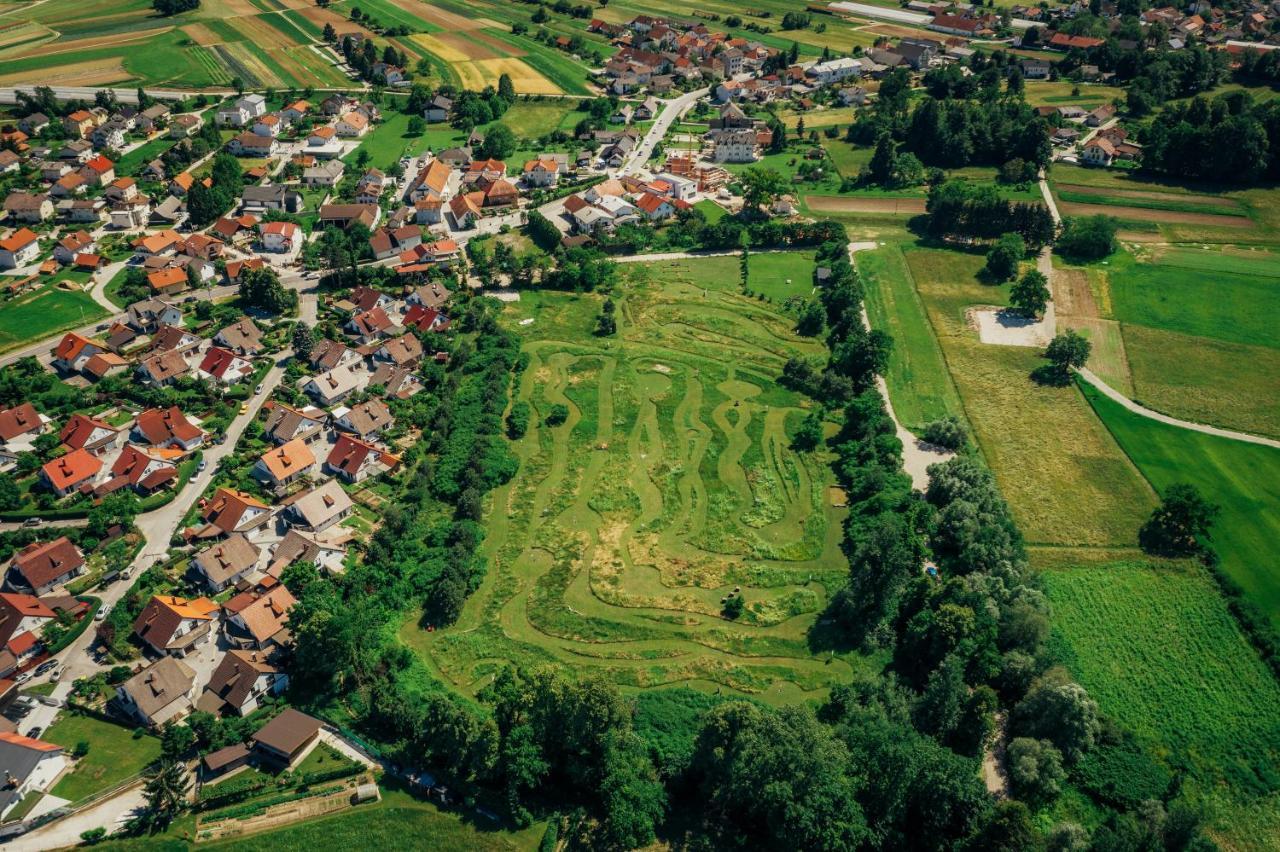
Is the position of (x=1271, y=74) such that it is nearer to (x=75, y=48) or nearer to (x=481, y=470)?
(x=481, y=470)

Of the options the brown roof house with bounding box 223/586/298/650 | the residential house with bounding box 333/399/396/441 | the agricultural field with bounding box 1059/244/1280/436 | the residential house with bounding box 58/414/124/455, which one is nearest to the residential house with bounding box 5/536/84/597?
the brown roof house with bounding box 223/586/298/650

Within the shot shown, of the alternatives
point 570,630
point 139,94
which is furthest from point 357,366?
point 139,94

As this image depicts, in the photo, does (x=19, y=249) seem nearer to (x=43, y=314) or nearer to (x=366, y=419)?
(x=43, y=314)

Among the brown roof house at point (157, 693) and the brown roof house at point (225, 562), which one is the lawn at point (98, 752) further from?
the brown roof house at point (225, 562)

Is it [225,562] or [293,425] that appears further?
[293,425]

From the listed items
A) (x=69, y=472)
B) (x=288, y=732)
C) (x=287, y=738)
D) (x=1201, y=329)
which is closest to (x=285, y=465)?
(x=69, y=472)
